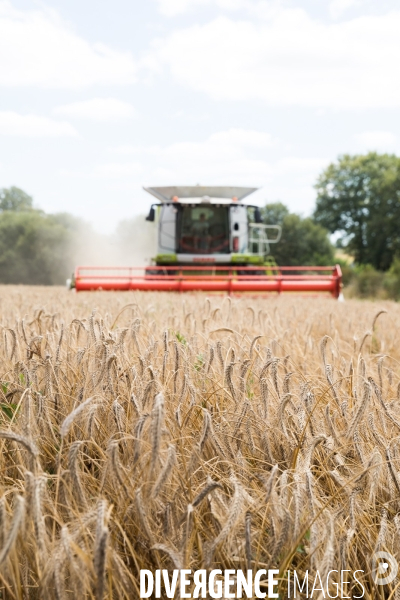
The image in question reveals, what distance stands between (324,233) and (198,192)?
108 ft

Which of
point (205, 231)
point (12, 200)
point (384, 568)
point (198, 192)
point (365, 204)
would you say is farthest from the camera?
point (12, 200)

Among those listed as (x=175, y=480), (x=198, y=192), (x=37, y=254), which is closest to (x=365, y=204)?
(x=37, y=254)

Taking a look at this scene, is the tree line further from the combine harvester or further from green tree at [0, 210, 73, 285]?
the combine harvester

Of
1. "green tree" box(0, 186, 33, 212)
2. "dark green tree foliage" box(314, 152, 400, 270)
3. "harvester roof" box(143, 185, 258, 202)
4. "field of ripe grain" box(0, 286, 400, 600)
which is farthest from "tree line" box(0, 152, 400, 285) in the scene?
"field of ripe grain" box(0, 286, 400, 600)

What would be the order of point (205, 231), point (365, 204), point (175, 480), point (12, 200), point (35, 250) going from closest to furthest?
point (175, 480)
point (205, 231)
point (365, 204)
point (35, 250)
point (12, 200)

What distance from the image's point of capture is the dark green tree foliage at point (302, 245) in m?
46.3

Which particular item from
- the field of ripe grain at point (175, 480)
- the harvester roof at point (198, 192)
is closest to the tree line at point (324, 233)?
the harvester roof at point (198, 192)

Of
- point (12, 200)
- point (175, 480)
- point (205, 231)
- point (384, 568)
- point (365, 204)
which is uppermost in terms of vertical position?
point (12, 200)

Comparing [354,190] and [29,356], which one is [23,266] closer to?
[354,190]

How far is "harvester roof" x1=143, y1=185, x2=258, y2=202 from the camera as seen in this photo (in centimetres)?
1504

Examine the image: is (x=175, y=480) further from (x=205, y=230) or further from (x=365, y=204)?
(x=365, y=204)

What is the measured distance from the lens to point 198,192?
15.3 m

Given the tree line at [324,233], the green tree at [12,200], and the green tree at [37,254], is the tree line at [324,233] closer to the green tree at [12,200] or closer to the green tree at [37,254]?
the green tree at [37,254]

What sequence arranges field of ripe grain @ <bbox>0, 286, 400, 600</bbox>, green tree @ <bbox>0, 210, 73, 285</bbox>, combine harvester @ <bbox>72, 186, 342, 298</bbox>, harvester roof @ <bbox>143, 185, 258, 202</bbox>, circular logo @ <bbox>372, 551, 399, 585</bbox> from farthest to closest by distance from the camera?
green tree @ <bbox>0, 210, 73, 285</bbox> → harvester roof @ <bbox>143, 185, 258, 202</bbox> → combine harvester @ <bbox>72, 186, 342, 298</bbox> → circular logo @ <bbox>372, 551, 399, 585</bbox> → field of ripe grain @ <bbox>0, 286, 400, 600</bbox>
